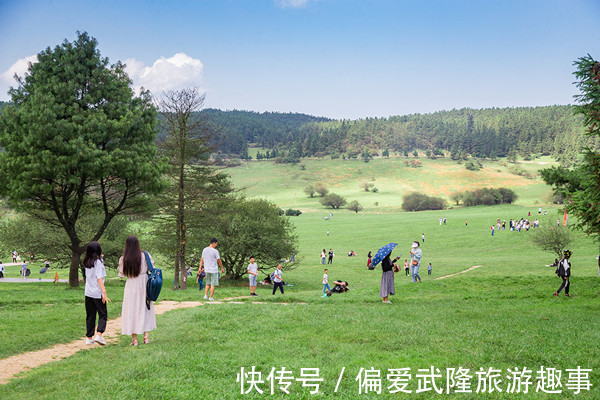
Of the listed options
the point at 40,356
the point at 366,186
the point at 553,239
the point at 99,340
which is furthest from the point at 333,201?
the point at 40,356

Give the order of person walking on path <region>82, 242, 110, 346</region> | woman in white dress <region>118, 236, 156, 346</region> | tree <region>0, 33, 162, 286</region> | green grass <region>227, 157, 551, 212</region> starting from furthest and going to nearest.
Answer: green grass <region>227, 157, 551, 212</region>
tree <region>0, 33, 162, 286</region>
person walking on path <region>82, 242, 110, 346</region>
woman in white dress <region>118, 236, 156, 346</region>

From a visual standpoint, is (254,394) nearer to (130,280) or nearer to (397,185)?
(130,280)

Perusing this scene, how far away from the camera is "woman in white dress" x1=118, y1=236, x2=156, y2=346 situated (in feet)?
31.4

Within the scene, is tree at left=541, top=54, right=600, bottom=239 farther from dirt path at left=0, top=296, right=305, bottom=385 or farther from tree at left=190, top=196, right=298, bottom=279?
tree at left=190, top=196, right=298, bottom=279

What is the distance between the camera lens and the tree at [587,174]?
46.5 ft

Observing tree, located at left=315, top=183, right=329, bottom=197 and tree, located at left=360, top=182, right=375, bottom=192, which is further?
tree, located at left=360, top=182, right=375, bottom=192

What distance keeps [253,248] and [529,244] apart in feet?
135

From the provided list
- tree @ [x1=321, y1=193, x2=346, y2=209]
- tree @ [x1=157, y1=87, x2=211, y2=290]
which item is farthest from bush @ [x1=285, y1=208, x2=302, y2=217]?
tree @ [x1=157, y1=87, x2=211, y2=290]

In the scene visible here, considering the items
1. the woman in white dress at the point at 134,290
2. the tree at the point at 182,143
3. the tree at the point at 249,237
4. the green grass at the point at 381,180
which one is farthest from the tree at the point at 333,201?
the woman in white dress at the point at 134,290

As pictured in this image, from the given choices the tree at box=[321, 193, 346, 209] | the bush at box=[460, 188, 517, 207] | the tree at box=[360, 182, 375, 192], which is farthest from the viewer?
the tree at box=[360, 182, 375, 192]

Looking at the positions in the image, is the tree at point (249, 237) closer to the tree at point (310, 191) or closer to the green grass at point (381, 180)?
the green grass at point (381, 180)

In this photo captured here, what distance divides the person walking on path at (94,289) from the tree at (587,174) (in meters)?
13.5

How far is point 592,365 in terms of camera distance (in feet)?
26.7

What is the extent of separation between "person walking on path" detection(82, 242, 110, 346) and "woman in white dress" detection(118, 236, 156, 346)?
2.14 feet
